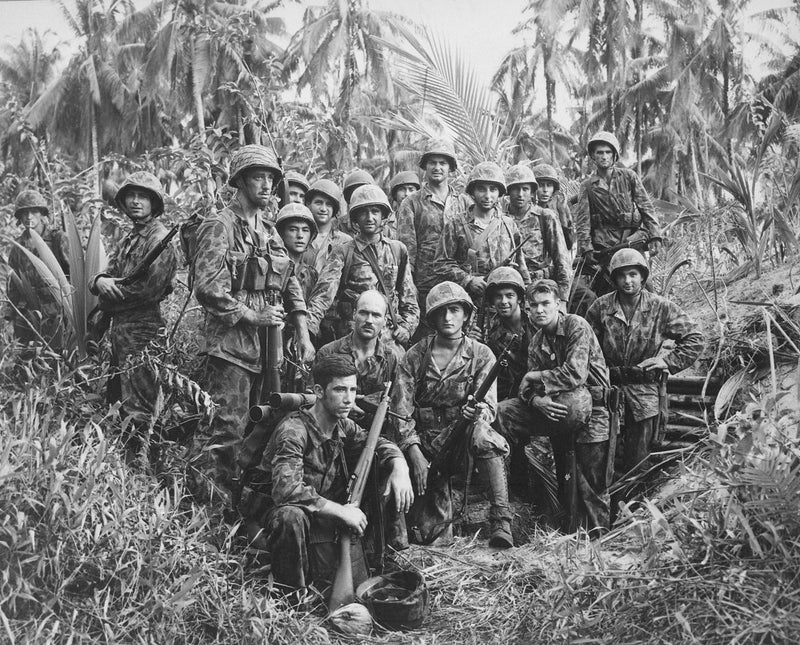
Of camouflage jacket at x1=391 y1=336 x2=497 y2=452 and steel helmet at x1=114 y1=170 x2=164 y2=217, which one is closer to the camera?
camouflage jacket at x1=391 y1=336 x2=497 y2=452

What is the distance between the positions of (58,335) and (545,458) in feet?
13.0

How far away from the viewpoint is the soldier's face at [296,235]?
6551 mm

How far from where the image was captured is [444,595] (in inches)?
190

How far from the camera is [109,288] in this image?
18.5 feet

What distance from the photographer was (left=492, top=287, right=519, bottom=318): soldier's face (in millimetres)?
6449

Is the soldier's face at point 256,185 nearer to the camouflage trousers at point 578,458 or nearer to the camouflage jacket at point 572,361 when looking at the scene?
the camouflage jacket at point 572,361

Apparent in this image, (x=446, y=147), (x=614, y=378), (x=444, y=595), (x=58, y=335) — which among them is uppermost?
(x=446, y=147)

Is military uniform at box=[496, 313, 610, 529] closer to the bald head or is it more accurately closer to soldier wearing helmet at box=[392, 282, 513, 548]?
soldier wearing helmet at box=[392, 282, 513, 548]

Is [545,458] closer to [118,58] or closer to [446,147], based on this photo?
[446,147]

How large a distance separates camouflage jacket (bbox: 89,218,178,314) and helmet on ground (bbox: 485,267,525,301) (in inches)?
96.8

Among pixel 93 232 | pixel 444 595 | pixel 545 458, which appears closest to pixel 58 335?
pixel 93 232

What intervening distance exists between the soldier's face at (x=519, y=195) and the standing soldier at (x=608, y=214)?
56 centimetres

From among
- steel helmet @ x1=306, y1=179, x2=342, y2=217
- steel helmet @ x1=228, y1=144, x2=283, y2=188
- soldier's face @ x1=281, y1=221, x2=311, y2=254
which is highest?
steel helmet @ x1=228, y1=144, x2=283, y2=188

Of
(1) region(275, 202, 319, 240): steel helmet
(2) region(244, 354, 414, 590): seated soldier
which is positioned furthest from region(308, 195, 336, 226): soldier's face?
(2) region(244, 354, 414, 590): seated soldier
